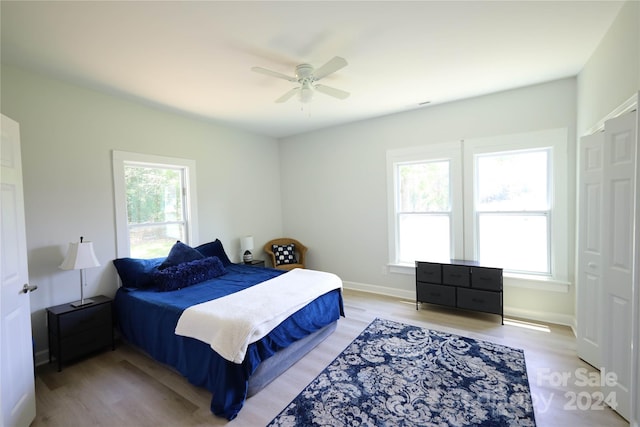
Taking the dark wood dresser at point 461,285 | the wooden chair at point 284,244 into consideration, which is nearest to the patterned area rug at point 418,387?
the dark wood dresser at point 461,285

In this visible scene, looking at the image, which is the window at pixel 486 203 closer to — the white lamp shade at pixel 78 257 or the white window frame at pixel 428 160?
the white window frame at pixel 428 160

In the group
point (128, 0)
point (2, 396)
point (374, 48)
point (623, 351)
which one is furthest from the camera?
point (374, 48)

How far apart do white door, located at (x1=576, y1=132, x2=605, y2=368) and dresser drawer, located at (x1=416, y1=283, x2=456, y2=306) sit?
124cm

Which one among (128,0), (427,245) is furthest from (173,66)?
(427,245)

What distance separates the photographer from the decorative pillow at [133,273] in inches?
120

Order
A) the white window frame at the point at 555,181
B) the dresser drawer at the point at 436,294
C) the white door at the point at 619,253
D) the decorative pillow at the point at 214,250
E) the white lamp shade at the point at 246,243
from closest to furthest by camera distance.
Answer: the white door at the point at 619,253 < the white window frame at the point at 555,181 < the dresser drawer at the point at 436,294 < the decorative pillow at the point at 214,250 < the white lamp shade at the point at 246,243

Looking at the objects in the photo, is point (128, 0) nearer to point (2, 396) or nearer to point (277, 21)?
point (277, 21)

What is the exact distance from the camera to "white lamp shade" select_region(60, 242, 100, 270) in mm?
2582

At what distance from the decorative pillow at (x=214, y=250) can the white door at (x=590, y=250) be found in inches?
162

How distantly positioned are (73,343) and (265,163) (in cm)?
371

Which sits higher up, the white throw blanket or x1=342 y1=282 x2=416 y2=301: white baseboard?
the white throw blanket

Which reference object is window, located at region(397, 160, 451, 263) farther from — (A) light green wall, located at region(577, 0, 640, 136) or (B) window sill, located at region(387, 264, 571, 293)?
(A) light green wall, located at region(577, 0, 640, 136)

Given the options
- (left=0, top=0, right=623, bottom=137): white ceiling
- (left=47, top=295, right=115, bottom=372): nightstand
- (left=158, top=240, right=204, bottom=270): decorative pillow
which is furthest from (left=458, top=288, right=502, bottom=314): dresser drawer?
(left=47, top=295, right=115, bottom=372): nightstand

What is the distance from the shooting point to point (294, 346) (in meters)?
2.54
